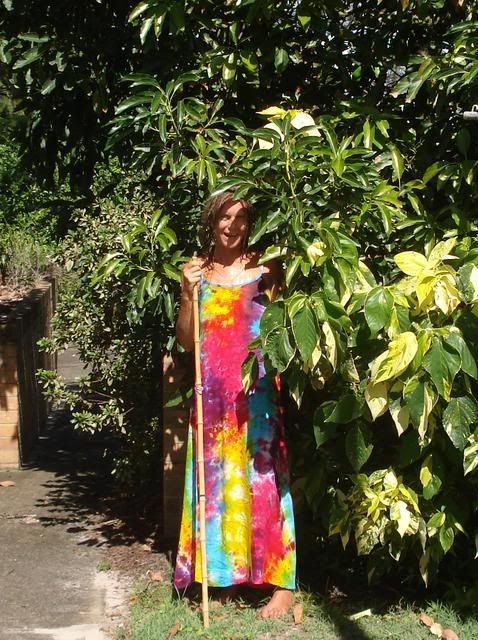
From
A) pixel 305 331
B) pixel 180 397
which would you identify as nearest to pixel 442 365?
pixel 305 331

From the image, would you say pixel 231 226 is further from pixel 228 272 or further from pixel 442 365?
pixel 442 365

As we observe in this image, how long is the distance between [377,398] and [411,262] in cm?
59

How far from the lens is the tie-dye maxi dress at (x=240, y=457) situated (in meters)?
4.88

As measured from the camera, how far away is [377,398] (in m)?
4.35

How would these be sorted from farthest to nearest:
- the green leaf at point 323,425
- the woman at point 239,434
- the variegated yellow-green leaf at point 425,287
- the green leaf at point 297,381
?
1. the woman at point 239,434
2. the green leaf at point 323,425
3. the green leaf at point 297,381
4. the variegated yellow-green leaf at point 425,287

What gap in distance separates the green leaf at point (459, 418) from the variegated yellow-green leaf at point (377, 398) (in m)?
0.26

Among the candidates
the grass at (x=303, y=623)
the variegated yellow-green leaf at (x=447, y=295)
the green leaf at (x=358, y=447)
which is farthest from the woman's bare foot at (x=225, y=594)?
the variegated yellow-green leaf at (x=447, y=295)

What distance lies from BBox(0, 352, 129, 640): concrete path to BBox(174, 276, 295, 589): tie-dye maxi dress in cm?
68

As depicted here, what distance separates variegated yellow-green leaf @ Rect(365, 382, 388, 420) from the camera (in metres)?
4.34

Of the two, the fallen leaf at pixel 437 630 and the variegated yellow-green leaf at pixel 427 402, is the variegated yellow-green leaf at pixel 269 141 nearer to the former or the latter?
the variegated yellow-green leaf at pixel 427 402

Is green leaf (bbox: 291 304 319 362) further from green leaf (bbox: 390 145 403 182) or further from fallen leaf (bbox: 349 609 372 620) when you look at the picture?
fallen leaf (bbox: 349 609 372 620)

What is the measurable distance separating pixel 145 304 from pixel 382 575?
5.93 ft

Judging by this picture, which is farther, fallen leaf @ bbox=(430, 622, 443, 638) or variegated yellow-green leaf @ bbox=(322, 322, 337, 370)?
fallen leaf @ bbox=(430, 622, 443, 638)

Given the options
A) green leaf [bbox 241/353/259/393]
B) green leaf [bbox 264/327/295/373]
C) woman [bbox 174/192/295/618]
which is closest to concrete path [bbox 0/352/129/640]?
woman [bbox 174/192/295/618]
